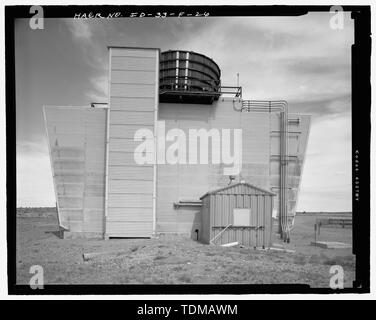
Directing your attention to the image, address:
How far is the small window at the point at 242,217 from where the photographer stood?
14.4 meters

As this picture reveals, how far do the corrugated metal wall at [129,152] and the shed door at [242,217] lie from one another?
441 centimetres

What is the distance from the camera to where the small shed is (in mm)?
14359

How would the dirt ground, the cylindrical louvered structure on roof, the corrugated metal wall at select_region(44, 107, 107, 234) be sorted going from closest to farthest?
the dirt ground
the corrugated metal wall at select_region(44, 107, 107, 234)
the cylindrical louvered structure on roof

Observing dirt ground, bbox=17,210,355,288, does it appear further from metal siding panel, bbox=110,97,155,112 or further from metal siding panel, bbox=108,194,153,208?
metal siding panel, bbox=110,97,155,112

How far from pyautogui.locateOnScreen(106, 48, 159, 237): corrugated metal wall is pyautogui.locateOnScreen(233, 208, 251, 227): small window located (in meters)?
4.41

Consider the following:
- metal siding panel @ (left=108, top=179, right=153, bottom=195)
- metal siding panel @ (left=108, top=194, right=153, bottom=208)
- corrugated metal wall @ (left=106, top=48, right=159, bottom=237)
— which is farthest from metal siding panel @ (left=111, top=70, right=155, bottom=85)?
metal siding panel @ (left=108, top=194, right=153, bottom=208)

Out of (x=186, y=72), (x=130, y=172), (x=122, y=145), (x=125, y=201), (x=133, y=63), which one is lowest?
(x=125, y=201)

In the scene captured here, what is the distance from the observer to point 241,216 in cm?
1444

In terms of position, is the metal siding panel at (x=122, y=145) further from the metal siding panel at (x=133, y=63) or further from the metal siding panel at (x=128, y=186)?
the metal siding panel at (x=133, y=63)

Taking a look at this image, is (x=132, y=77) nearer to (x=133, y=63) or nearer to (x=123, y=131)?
(x=133, y=63)

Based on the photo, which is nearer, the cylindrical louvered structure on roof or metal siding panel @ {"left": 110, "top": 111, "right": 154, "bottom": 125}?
metal siding panel @ {"left": 110, "top": 111, "right": 154, "bottom": 125}

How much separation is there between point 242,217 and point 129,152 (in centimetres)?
638

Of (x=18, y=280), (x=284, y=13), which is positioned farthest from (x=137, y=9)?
(x=18, y=280)

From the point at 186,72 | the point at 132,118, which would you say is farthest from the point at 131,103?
the point at 186,72
